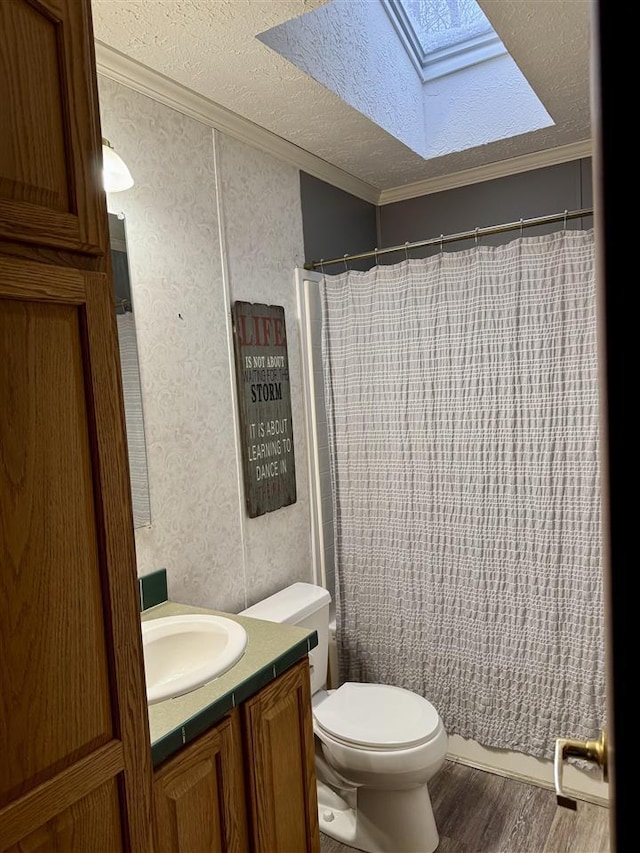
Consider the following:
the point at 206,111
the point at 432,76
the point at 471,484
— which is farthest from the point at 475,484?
the point at 432,76

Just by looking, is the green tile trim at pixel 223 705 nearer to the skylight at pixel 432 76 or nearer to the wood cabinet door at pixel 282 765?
the wood cabinet door at pixel 282 765

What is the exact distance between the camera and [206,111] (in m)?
2.02

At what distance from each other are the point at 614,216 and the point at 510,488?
1971 mm

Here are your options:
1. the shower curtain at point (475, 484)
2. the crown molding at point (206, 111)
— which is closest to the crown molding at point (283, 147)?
the crown molding at point (206, 111)

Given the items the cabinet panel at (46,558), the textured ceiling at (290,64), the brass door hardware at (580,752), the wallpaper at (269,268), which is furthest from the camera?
the wallpaper at (269,268)

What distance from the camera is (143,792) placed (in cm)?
101

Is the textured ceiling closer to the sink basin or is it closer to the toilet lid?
the sink basin

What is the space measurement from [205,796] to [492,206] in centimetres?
261

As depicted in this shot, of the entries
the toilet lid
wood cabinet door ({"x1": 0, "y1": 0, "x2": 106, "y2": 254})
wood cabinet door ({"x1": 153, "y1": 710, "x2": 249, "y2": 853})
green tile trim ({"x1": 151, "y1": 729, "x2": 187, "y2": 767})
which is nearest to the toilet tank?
the toilet lid

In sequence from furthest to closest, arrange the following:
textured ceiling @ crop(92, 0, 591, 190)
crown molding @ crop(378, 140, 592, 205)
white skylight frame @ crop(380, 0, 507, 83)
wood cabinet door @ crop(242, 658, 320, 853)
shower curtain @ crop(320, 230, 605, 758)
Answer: crown molding @ crop(378, 140, 592, 205) → white skylight frame @ crop(380, 0, 507, 83) → shower curtain @ crop(320, 230, 605, 758) → textured ceiling @ crop(92, 0, 591, 190) → wood cabinet door @ crop(242, 658, 320, 853)

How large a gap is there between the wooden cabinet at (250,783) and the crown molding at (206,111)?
5.67 ft

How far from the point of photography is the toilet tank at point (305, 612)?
2092 mm

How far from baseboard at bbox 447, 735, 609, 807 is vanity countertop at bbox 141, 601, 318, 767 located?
116cm

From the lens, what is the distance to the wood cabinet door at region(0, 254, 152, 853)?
2.65 feet
